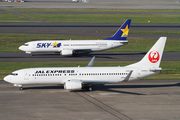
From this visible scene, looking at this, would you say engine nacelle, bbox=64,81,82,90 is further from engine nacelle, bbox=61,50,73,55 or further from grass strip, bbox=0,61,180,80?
engine nacelle, bbox=61,50,73,55

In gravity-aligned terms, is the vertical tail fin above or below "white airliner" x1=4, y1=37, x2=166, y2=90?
above

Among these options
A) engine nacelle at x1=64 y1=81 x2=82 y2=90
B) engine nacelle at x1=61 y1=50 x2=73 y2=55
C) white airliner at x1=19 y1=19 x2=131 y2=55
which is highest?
white airliner at x1=19 y1=19 x2=131 y2=55

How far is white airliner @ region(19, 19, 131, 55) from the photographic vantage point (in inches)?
2820

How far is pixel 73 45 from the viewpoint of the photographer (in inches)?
2854

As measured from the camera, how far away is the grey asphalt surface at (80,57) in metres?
67.6

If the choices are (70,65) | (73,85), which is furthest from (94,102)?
(70,65)

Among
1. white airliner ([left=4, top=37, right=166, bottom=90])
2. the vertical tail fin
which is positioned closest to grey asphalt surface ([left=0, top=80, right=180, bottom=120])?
white airliner ([left=4, top=37, right=166, bottom=90])

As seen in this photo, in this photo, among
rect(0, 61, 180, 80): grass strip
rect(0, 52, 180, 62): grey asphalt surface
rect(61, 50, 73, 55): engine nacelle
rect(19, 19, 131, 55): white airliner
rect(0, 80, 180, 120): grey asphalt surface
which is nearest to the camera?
rect(0, 80, 180, 120): grey asphalt surface

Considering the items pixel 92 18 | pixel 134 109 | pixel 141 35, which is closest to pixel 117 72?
pixel 134 109

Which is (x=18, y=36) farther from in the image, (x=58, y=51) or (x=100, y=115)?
(x=100, y=115)

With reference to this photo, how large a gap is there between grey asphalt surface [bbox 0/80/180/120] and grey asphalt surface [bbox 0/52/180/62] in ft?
67.2

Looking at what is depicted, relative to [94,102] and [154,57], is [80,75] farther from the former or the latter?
[154,57]

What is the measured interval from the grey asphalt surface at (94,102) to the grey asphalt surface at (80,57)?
20483 millimetres

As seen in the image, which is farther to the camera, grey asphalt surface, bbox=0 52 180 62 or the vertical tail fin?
grey asphalt surface, bbox=0 52 180 62
